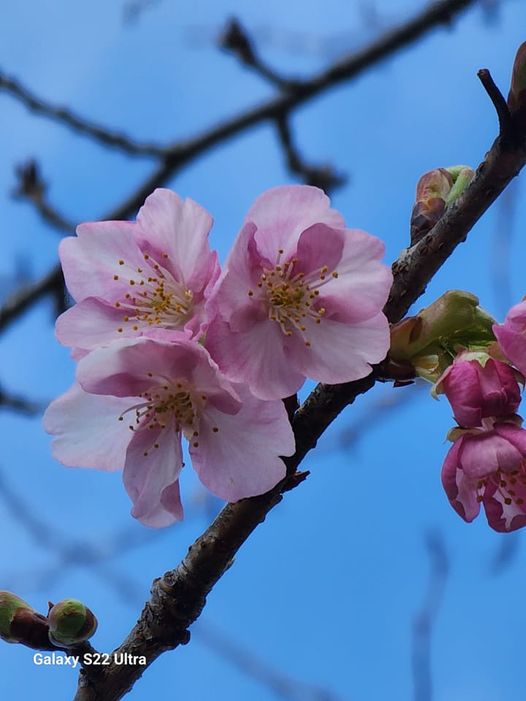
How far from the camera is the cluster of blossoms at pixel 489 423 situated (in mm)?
852

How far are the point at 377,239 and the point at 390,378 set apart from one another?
138 mm

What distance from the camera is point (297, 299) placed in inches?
37.7

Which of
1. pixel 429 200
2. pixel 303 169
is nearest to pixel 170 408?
pixel 429 200

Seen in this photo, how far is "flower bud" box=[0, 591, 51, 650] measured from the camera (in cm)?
100

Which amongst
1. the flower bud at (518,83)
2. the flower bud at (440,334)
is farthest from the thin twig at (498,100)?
the flower bud at (440,334)

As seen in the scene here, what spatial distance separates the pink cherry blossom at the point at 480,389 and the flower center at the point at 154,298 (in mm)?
276

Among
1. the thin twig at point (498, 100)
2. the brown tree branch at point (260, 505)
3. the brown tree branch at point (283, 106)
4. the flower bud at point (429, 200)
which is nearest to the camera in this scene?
the thin twig at point (498, 100)

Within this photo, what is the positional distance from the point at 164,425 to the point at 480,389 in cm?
31

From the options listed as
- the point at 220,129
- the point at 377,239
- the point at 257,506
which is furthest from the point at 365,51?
the point at 257,506

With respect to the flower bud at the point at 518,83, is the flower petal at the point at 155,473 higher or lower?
lower

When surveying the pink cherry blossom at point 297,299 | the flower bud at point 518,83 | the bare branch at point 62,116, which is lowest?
the pink cherry blossom at point 297,299

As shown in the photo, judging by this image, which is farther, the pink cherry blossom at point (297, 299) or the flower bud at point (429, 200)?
the flower bud at point (429, 200)

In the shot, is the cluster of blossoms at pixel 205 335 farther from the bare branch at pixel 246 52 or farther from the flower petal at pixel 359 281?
the bare branch at pixel 246 52

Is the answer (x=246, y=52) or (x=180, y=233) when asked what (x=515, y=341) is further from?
(x=246, y=52)
